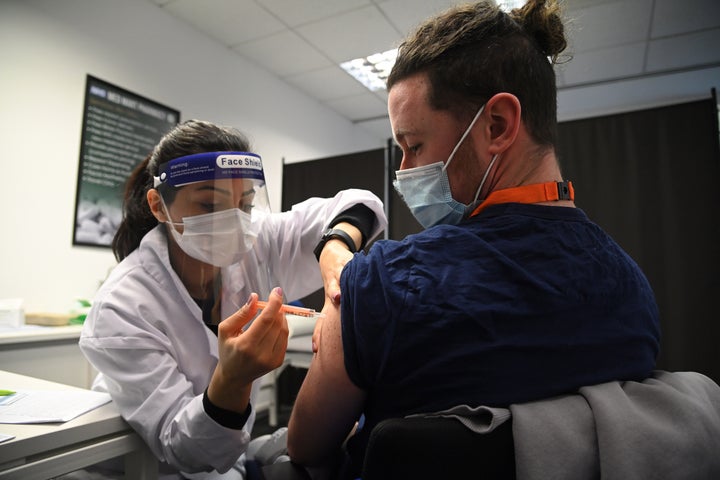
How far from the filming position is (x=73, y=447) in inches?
31.1

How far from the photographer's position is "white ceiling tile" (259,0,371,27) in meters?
3.04

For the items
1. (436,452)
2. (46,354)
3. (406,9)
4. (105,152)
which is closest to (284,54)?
(406,9)

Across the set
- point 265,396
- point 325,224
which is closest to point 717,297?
point 325,224

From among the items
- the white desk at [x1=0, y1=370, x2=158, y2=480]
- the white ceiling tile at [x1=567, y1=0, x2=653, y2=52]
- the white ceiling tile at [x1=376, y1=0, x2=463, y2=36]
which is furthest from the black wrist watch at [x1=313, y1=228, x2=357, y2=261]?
the white ceiling tile at [x1=567, y1=0, x2=653, y2=52]

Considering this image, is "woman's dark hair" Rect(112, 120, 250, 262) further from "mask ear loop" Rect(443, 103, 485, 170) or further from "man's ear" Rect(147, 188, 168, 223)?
"mask ear loop" Rect(443, 103, 485, 170)

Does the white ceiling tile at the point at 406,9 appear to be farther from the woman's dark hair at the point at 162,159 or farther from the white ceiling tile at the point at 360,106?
the woman's dark hair at the point at 162,159

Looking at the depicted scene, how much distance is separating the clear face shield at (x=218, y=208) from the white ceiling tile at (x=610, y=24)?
3.02 meters

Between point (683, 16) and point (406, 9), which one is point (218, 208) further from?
point (683, 16)

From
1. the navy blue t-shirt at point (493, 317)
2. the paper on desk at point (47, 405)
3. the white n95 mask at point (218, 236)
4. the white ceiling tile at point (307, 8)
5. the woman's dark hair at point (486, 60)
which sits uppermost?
the white ceiling tile at point (307, 8)

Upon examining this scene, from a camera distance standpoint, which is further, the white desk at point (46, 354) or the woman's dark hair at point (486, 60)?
the white desk at point (46, 354)

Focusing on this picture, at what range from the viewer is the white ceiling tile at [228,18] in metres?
3.07

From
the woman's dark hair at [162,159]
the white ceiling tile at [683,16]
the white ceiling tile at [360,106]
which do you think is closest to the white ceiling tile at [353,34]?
the white ceiling tile at [360,106]

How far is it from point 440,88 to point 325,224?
71 centimetres

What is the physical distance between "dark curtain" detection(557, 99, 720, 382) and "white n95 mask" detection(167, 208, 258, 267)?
6.85 ft
